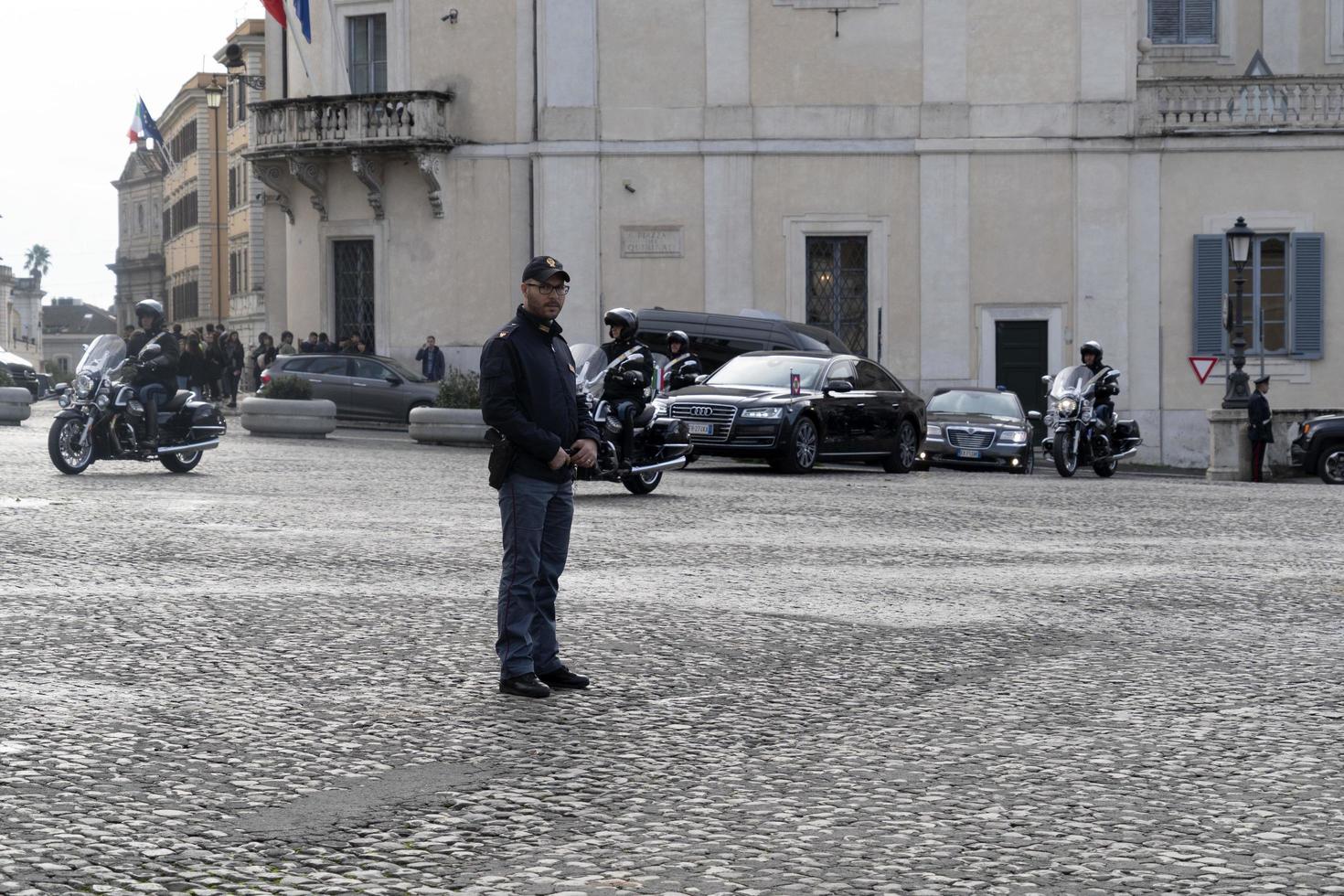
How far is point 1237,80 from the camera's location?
37.0 meters

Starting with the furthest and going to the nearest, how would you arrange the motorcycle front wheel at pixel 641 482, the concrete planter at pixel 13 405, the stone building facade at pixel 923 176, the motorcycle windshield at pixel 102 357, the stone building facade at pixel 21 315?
the stone building facade at pixel 21 315 → the stone building facade at pixel 923 176 → the concrete planter at pixel 13 405 → the motorcycle windshield at pixel 102 357 → the motorcycle front wheel at pixel 641 482

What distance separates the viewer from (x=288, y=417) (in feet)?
102

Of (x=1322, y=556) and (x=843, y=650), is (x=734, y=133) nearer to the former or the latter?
(x=1322, y=556)

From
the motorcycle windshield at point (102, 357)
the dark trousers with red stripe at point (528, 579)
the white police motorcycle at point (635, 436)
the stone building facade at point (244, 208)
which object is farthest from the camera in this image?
the stone building facade at point (244, 208)

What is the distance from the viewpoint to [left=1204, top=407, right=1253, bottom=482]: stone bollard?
30.9m

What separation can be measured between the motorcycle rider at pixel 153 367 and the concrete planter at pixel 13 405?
546 inches

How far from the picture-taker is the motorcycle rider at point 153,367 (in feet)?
68.7

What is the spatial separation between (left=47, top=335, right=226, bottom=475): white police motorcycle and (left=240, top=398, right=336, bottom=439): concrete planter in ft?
30.9

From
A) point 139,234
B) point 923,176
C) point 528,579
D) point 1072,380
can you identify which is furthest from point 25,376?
point 139,234

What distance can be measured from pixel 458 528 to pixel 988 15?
80.0ft

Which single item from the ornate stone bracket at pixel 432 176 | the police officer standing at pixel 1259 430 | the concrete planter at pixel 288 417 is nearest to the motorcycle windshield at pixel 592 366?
the concrete planter at pixel 288 417

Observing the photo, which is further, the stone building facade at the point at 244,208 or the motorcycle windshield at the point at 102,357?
the stone building facade at the point at 244,208

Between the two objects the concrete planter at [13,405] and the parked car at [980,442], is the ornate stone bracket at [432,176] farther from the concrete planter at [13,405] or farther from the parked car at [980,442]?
the parked car at [980,442]

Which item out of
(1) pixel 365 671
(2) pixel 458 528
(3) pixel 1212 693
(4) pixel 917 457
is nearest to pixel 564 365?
(1) pixel 365 671
